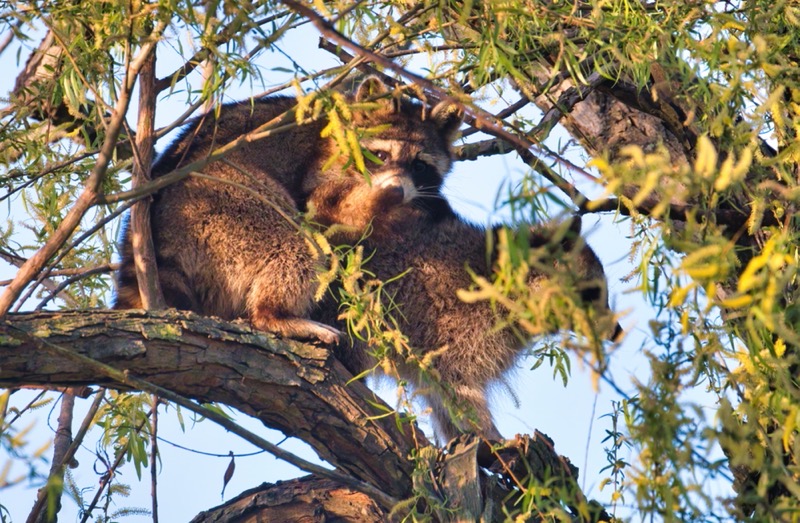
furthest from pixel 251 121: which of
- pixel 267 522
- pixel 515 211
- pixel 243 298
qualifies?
pixel 515 211

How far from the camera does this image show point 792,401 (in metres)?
2.53

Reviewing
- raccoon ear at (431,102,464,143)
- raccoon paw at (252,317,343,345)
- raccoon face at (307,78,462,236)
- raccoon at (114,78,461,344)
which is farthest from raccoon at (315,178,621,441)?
raccoon paw at (252,317,343,345)

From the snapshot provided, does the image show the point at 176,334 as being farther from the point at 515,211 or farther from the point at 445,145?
the point at 445,145

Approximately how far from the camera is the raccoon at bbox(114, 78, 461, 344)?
14.5 feet

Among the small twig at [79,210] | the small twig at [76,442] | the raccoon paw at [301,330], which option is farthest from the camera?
the raccoon paw at [301,330]

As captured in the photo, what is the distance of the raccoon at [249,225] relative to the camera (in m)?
4.42

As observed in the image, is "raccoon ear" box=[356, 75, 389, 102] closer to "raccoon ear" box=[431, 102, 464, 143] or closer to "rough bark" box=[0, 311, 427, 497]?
"raccoon ear" box=[431, 102, 464, 143]

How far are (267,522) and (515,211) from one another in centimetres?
274

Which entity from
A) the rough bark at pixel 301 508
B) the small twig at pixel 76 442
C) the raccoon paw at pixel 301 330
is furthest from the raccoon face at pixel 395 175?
the small twig at pixel 76 442

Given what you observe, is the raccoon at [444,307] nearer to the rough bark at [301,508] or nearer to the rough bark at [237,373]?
the rough bark at [301,508]

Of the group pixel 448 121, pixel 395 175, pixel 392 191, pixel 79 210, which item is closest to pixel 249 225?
pixel 392 191

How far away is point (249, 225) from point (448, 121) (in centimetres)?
174

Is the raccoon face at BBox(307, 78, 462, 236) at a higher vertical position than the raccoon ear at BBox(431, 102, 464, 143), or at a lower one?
lower

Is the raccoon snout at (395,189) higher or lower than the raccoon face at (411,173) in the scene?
lower
